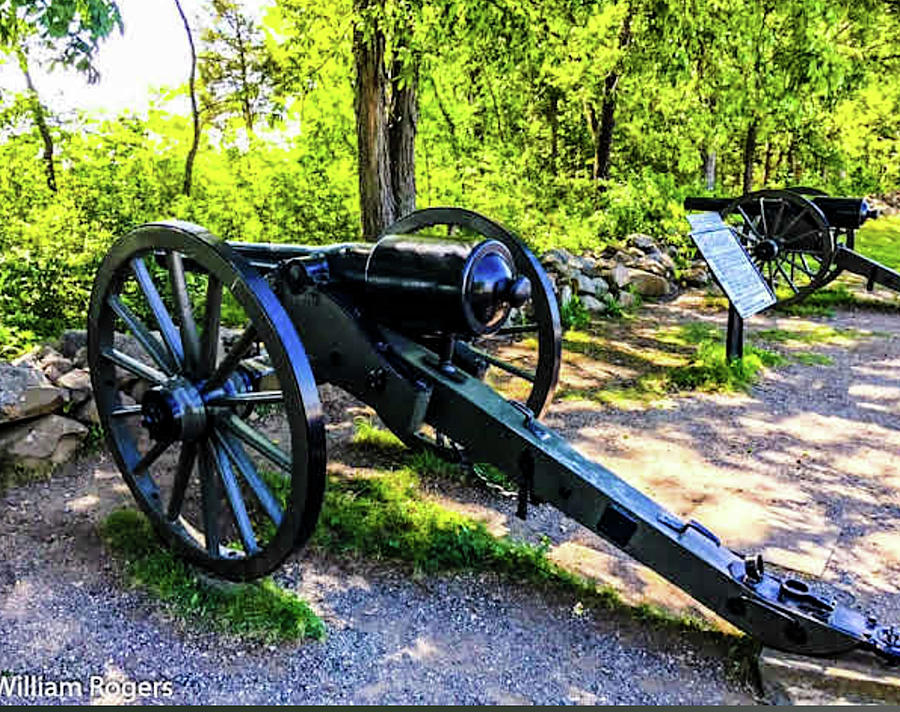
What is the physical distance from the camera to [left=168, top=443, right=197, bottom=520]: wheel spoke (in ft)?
10.1

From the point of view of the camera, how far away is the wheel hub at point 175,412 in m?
2.91

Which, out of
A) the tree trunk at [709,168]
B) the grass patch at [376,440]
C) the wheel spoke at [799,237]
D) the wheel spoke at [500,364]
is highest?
the tree trunk at [709,168]

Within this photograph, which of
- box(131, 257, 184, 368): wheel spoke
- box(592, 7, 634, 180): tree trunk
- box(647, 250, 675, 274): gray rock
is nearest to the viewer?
box(131, 257, 184, 368): wheel spoke

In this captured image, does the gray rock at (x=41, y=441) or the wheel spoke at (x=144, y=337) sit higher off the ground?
the wheel spoke at (x=144, y=337)

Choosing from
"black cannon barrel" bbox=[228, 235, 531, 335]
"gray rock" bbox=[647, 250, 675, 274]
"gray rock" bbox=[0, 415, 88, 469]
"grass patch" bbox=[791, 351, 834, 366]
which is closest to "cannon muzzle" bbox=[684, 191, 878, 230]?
"grass patch" bbox=[791, 351, 834, 366]

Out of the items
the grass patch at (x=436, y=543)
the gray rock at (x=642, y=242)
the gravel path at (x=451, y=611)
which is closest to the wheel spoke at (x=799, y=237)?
the gray rock at (x=642, y=242)

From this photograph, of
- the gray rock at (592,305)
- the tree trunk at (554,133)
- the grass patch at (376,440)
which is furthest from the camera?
the tree trunk at (554,133)

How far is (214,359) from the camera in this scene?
300cm

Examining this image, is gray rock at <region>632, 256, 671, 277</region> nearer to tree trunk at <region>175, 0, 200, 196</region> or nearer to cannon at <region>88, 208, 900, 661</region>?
tree trunk at <region>175, 0, 200, 196</region>

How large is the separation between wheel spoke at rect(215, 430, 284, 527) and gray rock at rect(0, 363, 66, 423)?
171 centimetres

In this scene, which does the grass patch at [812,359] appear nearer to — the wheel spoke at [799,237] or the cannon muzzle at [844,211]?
the wheel spoke at [799,237]

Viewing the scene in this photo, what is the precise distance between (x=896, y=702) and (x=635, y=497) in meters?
0.97

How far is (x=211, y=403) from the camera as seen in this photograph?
298cm

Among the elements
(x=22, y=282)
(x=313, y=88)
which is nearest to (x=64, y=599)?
(x=22, y=282)
